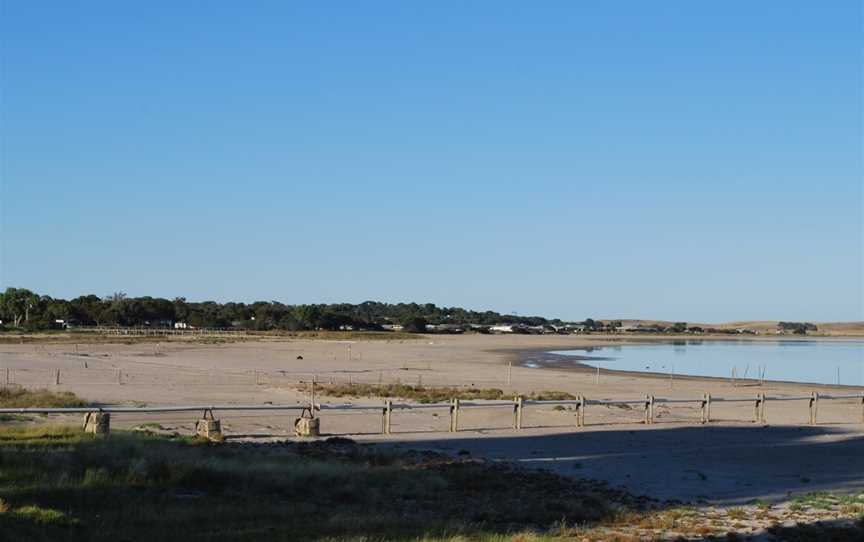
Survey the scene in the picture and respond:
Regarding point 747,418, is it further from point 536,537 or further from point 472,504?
point 536,537

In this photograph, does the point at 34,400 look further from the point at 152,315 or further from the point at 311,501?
the point at 152,315

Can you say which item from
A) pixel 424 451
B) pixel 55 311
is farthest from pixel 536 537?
pixel 55 311

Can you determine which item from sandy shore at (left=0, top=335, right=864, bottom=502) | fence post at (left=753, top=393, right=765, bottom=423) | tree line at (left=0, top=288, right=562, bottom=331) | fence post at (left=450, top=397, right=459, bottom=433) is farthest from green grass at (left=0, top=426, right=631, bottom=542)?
tree line at (left=0, top=288, right=562, bottom=331)

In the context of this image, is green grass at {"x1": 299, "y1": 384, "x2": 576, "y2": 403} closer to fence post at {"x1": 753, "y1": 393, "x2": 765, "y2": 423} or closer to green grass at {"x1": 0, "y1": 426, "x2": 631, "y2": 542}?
fence post at {"x1": 753, "y1": 393, "x2": 765, "y2": 423}

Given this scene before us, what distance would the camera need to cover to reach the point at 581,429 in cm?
2723

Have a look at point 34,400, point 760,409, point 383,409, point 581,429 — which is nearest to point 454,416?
point 383,409

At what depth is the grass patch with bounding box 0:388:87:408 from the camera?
27.0 metres

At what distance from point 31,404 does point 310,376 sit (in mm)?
25588

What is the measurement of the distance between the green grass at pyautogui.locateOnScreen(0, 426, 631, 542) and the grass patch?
7.50m

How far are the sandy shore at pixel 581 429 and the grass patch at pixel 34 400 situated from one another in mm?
2353

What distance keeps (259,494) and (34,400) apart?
1607 cm

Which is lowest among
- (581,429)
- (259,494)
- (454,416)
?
(581,429)

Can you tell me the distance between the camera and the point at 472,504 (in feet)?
49.0

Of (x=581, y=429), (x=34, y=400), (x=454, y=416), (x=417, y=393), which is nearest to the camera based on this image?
(x=454, y=416)
